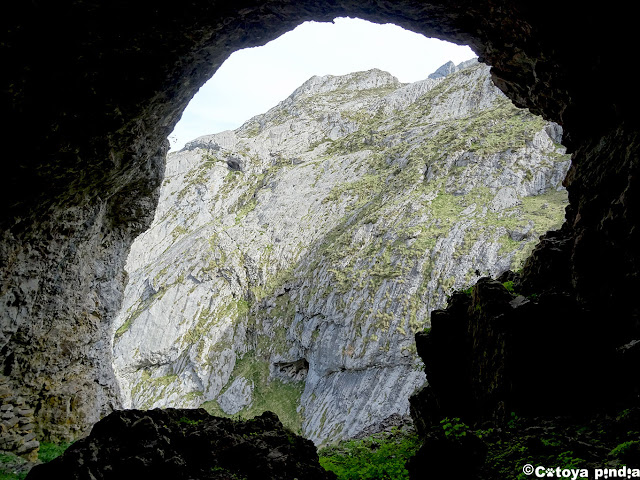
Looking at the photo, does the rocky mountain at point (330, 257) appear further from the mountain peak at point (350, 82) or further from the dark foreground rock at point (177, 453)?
the mountain peak at point (350, 82)

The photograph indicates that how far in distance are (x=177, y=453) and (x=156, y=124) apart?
1125 centimetres

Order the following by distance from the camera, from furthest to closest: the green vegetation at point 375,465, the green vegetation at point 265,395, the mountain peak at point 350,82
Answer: the mountain peak at point 350,82, the green vegetation at point 265,395, the green vegetation at point 375,465

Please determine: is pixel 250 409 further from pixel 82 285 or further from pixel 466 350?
pixel 466 350

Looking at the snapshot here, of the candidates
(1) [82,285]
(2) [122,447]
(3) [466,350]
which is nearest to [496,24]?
(3) [466,350]

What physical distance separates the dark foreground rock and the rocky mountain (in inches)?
1102

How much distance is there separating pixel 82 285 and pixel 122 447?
45.1 ft

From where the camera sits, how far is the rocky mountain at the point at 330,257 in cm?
4297

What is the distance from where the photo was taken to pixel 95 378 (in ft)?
63.8

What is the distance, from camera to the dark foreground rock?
21.5 feet

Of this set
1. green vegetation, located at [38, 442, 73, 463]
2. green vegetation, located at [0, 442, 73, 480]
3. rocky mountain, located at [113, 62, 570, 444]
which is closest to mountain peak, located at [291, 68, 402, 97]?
rocky mountain, located at [113, 62, 570, 444]

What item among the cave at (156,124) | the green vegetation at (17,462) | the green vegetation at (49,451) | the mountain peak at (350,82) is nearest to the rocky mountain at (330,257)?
the green vegetation at (49,451)

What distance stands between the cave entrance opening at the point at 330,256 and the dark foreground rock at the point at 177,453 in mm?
27154

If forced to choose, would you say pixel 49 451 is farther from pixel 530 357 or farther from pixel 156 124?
pixel 530 357

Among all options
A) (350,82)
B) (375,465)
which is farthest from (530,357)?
(350,82)
